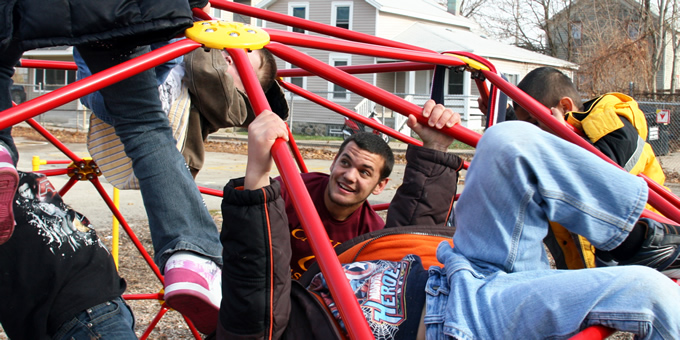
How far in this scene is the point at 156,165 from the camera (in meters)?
1.44

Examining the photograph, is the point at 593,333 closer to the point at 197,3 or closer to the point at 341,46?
the point at 341,46

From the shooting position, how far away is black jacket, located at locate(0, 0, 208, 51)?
110 cm

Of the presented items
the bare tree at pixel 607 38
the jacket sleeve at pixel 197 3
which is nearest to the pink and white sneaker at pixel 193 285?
the jacket sleeve at pixel 197 3

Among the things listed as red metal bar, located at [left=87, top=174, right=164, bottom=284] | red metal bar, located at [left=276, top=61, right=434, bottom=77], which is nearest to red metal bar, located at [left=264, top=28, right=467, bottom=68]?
red metal bar, located at [left=276, top=61, right=434, bottom=77]

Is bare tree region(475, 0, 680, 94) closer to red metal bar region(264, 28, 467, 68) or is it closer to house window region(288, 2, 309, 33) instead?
house window region(288, 2, 309, 33)

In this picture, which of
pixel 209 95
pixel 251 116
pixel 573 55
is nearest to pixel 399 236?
pixel 209 95

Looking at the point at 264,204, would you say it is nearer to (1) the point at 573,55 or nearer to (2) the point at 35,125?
(2) the point at 35,125

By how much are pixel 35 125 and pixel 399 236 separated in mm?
1769

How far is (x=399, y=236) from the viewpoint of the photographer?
148cm

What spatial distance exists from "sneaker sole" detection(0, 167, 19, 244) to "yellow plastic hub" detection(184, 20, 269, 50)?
0.46 meters

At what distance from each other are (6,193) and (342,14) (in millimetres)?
16506

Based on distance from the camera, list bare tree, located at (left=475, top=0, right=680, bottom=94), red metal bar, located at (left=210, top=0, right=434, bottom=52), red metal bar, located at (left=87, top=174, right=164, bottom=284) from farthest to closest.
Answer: bare tree, located at (left=475, top=0, right=680, bottom=94), red metal bar, located at (left=87, top=174, right=164, bottom=284), red metal bar, located at (left=210, top=0, right=434, bottom=52)

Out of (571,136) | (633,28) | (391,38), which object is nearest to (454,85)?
(391,38)

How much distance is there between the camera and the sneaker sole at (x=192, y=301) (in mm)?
1221
